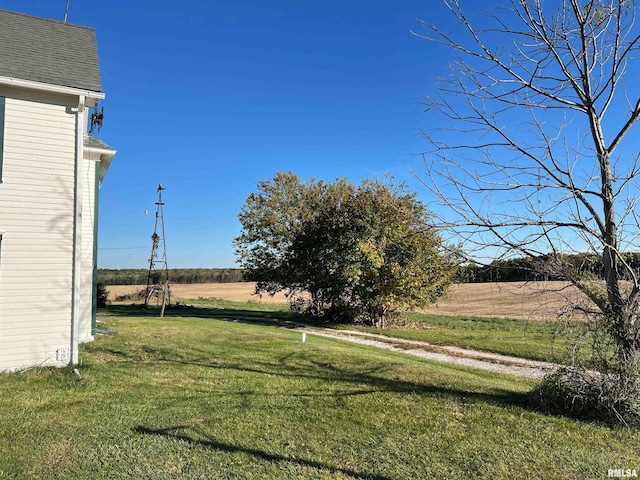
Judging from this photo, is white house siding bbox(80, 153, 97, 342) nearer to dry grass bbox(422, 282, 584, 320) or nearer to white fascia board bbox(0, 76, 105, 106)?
white fascia board bbox(0, 76, 105, 106)

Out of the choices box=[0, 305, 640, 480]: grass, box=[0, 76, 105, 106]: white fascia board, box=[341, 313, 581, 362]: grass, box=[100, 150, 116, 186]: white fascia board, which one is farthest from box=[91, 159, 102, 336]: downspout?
box=[341, 313, 581, 362]: grass

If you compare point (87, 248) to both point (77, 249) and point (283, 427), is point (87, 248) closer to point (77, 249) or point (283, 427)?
point (77, 249)

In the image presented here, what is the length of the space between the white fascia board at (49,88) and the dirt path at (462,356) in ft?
30.0

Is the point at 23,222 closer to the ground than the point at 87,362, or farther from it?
farther from it

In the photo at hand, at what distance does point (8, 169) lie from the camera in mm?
6910

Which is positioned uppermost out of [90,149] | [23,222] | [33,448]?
[90,149]

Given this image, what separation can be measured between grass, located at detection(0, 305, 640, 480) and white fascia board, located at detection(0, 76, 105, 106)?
462 centimetres

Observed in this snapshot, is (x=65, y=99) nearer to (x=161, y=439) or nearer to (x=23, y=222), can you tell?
(x=23, y=222)

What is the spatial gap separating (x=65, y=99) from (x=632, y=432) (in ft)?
31.0

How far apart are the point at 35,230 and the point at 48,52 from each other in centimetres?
338

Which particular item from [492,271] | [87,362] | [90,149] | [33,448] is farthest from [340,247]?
[33,448]

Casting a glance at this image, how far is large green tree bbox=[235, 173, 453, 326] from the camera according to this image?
676 inches

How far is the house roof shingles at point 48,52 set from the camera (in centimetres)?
714

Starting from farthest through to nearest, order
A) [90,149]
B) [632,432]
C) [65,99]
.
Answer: [90,149]
[65,99]
[632,432]
